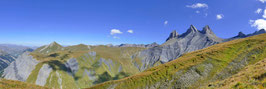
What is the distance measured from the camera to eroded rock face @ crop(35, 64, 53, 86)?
181 m

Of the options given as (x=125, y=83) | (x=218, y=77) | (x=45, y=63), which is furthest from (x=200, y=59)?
(x=45, y=63)

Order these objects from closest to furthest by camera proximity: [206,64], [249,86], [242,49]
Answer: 1. [249,86]
2. [206,64]
3. [242,49]

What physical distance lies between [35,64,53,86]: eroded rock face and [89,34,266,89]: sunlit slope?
158 meters

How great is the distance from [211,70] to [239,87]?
5292 centimetres

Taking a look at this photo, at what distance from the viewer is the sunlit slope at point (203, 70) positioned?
58781mm

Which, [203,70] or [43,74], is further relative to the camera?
[43,74]

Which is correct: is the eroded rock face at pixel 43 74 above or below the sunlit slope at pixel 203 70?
below

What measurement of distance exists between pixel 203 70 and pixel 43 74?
218 m

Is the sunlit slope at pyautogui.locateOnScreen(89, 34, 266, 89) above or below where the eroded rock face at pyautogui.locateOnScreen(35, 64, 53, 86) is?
above

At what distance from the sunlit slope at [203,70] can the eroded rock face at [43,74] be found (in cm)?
15779

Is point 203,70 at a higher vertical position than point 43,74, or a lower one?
higher

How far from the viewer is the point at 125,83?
261 feet

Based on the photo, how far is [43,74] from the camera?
188500 millimetres

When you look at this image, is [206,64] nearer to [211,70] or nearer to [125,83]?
[211,70]
